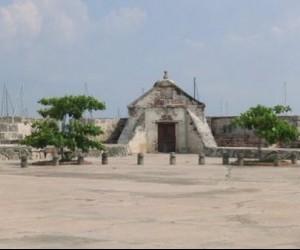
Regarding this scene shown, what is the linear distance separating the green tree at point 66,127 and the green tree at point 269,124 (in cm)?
583

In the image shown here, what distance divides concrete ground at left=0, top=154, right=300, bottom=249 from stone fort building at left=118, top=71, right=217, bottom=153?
66.6ft

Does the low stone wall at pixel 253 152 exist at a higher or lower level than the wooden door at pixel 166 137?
lower

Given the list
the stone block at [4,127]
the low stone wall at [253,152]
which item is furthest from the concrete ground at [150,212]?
the stone block at [4,127]

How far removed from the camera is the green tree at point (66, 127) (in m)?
27.3

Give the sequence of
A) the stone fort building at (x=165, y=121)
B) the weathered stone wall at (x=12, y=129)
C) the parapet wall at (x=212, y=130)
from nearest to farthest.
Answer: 1. the weathered stone wall at (x=12, y=129)
2. the parapet wall at (x=212, y=130)
3. the stone fort building at (x=165, y=121)

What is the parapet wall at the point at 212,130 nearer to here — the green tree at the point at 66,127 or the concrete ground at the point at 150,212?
the green tree at the point at 66,127

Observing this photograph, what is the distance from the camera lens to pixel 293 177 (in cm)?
1983

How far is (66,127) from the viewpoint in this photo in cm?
2853

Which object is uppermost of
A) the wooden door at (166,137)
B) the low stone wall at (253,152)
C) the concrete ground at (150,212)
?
the wooden door at (166,137)

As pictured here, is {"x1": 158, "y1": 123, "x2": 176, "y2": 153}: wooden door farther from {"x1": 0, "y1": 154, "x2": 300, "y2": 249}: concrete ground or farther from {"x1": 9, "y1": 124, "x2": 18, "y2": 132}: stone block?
{"x1": 0, "y1": 154, "x2": 300, "y2": 249}: concrete ground

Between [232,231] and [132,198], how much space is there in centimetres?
477

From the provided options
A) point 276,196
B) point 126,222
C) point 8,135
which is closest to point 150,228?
point 126,222

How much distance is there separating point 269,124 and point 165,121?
13240mm

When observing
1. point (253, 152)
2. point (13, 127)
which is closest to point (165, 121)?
point (253, 152)
